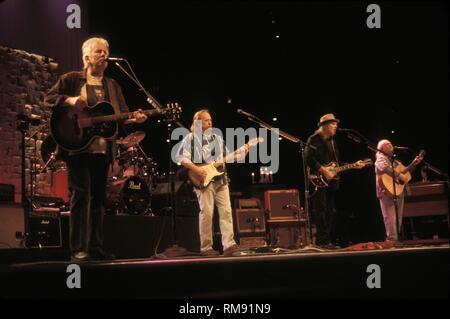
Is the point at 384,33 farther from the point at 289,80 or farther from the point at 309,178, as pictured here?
the point at 289,80

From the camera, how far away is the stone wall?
958 centimetres

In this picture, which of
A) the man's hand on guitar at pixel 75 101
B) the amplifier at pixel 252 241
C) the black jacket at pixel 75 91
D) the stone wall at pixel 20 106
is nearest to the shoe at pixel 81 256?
the black jacket at pixel 75 91

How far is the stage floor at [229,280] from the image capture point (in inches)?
119

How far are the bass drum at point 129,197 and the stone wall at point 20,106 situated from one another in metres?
1.83

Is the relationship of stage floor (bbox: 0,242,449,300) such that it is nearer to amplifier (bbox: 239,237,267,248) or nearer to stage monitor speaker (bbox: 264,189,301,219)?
amplifier (bbox: 239,237,267,248)

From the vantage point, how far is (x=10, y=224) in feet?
25.1

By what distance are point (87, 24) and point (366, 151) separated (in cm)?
743

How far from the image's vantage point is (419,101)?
10914 mm

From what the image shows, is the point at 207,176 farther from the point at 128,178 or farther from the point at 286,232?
the point at 286,232

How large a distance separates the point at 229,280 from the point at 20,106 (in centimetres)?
809

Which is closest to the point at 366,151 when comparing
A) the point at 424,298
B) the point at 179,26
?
the point at 179,26

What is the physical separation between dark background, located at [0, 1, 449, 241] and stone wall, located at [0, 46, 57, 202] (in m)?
0.38

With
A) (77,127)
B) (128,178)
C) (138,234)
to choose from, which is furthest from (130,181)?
(77,127)

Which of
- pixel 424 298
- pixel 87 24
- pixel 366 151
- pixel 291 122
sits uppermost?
pixel 87 24
